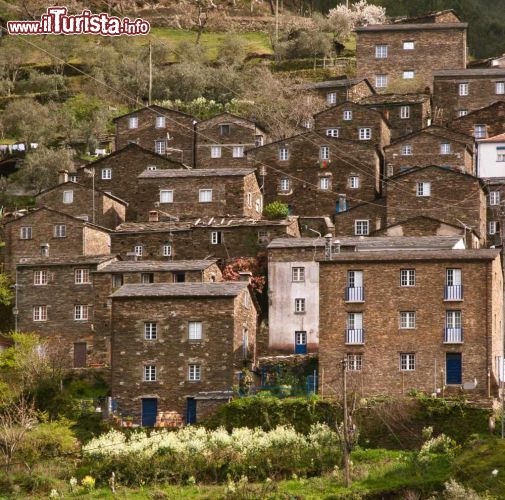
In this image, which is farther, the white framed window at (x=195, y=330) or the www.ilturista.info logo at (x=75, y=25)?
the www.ilturista.info logo at (x=75, y=25)

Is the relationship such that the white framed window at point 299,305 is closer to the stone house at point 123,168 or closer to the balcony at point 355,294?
the balcony at point 355,294

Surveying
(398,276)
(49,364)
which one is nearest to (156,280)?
(49,364)

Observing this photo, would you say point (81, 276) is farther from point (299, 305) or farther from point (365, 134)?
point (365, 134)

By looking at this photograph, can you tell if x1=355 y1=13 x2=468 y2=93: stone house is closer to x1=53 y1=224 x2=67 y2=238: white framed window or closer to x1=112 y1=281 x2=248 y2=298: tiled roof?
x1=53 y1=224 x2=67 y2=238: white framed window

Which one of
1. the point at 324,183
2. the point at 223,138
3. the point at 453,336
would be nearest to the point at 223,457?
the point at 453,336

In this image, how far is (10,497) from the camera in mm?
63438

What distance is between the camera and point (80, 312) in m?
79.8

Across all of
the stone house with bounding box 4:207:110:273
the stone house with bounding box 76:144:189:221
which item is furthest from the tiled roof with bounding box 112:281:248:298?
the stone house with bounding box 76:144:189:221

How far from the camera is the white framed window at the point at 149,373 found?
232 ft

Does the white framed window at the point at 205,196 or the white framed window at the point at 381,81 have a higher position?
the white framed window at the point at 381,81

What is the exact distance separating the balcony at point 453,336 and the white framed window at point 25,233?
27290 millimetres

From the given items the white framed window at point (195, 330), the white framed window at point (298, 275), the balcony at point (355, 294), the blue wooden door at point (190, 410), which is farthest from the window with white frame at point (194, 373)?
the white framed window at point (298, 275)

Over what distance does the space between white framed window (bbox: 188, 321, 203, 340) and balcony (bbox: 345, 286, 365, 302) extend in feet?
21.2

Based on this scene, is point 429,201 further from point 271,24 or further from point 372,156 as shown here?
point 271,24
